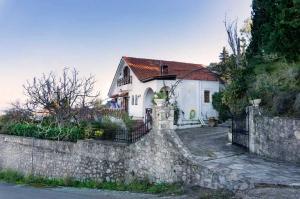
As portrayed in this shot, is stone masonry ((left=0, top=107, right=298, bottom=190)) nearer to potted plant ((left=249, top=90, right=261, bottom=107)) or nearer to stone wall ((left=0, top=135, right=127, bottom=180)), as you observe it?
stone wall ((left=0, top=135, right=127, bottom=180))

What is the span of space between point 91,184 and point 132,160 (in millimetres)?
2582

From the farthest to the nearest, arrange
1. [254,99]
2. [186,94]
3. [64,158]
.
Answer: [186,94] → [64,158] → [254,99]

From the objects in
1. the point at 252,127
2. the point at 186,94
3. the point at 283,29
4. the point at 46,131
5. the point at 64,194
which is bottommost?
the point at 64,194

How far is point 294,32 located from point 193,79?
16.9 metres

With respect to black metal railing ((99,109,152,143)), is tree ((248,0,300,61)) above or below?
above

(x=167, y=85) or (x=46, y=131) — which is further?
(x=167, y=85)

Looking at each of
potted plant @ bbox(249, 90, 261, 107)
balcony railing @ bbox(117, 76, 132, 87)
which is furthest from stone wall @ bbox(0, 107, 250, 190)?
balcony railing @ bbox(117, 76, 132, 87)

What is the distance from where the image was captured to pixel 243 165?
13367mm

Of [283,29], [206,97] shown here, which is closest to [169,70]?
[206,97]

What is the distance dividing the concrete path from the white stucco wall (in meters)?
14.2

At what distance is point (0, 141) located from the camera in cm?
2564

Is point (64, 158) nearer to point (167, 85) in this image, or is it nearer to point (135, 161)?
point (135, 161)

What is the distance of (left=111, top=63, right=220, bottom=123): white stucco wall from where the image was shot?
32.2 meters

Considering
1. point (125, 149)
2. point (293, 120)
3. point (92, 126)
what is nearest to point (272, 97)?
point (293, 120)
